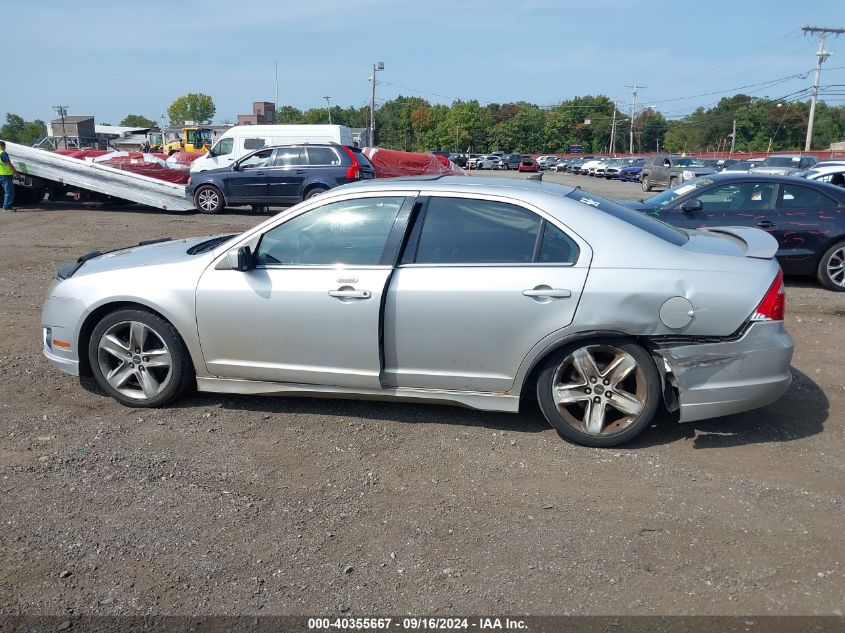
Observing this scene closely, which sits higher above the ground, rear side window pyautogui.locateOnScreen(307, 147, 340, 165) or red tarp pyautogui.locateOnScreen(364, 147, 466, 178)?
rear side window pyautogui.locateOnScreen(307, 147, 340, 165)

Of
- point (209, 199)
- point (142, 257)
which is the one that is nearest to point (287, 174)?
point (209, 199)

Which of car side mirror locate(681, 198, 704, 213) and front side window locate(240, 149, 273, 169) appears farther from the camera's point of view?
front side window locate(240, 149, 273, 169)

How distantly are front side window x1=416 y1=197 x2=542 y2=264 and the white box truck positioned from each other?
16.2 metres

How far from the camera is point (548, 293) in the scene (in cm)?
425

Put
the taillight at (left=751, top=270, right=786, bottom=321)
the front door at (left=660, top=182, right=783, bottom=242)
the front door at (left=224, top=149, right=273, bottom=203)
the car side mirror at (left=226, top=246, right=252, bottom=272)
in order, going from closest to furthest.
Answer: the taillight at (left=751, top=270, right=786, bottom=321)
the car side mirror at (left=226, top=246, right=252, bottom=272)
the front door at (left=660, top=182, right=783, bottom=242)
the front door at (left=224, top=149, right=273, bottom=203)

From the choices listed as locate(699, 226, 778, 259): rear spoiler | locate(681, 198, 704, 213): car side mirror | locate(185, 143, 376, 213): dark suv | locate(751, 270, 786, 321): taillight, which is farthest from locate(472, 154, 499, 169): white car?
locate(751, 270, 786, 321): taillight

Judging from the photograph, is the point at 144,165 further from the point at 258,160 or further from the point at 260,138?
the point at 258,160

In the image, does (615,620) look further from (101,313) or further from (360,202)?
(101,313)

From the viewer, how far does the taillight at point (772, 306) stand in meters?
4.18

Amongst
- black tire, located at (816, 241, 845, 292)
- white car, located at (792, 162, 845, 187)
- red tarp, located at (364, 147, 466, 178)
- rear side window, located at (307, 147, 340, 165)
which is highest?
rear side window, located at (307, 147, 340, 165)

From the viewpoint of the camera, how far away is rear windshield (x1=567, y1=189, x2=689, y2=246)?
4566mm

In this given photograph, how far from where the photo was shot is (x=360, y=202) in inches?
183

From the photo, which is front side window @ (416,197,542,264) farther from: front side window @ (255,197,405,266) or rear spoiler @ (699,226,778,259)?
rear spoiler @ (699,226,778,259)

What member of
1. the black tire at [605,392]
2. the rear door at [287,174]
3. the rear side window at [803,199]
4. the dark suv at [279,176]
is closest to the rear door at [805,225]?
the rear side window at [803,199]
